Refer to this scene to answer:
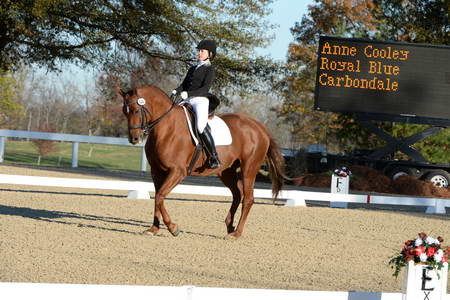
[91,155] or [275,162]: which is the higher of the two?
[275,162]

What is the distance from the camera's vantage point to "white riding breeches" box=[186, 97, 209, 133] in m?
11.1

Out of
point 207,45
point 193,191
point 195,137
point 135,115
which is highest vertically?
point 207,45

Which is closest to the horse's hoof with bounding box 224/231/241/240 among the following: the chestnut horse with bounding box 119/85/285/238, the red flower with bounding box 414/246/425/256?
the chestnut horse with bounding box 119/85/285/238

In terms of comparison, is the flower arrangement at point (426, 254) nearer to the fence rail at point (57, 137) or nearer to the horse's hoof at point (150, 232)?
the horse's hoof at point (150, 232)

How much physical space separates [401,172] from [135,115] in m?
16.9

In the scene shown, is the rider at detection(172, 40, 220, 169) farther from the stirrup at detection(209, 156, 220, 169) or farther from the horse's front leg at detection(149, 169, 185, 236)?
the horse's front leg at detection(149, 169, 185, 236)

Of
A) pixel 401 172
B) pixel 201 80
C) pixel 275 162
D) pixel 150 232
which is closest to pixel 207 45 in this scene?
pixel 201 80

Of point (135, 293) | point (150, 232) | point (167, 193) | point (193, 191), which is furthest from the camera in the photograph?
point (193, 191)

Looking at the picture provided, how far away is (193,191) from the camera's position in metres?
16.7

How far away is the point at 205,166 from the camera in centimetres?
1144

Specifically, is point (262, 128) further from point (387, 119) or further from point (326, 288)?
point (387, 119)

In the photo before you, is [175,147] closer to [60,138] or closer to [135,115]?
[135,115]

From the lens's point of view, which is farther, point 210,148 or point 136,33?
point 136,33

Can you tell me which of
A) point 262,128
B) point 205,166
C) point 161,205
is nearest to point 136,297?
point 161,205
